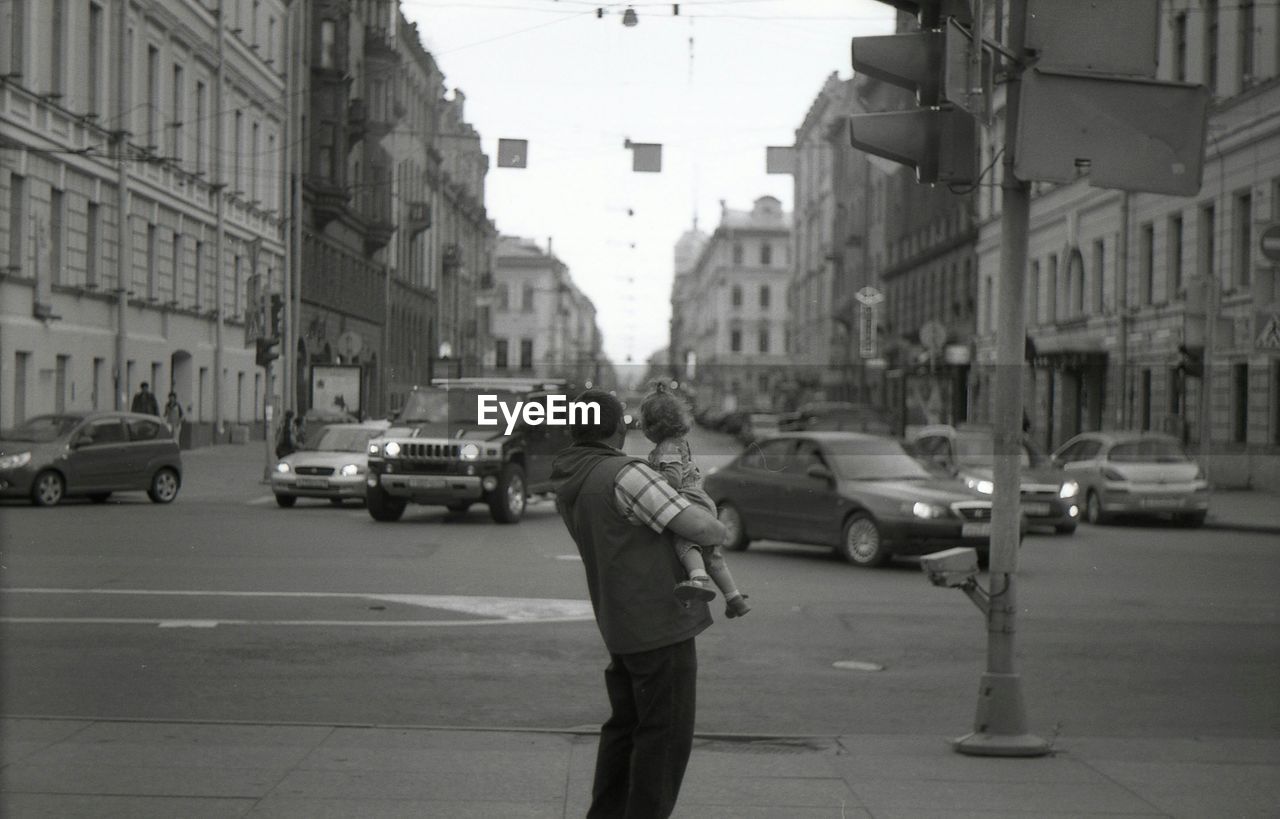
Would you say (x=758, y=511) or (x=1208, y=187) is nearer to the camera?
(x=758, y=511)

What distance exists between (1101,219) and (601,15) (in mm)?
22494

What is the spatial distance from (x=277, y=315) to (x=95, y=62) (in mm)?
13557

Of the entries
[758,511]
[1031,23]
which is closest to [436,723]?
[1031,23]

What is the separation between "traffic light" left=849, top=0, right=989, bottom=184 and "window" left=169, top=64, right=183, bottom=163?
21.6 metres

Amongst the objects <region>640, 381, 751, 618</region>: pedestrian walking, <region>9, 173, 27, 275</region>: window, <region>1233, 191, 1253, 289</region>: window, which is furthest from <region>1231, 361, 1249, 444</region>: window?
<region>640, 381, 751, 618</region>: pedestrian walking

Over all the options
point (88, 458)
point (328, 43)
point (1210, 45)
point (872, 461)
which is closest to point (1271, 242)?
point (1210, 45)

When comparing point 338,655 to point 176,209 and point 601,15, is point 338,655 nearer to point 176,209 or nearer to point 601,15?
point 601,15

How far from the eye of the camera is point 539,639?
12109 millimetres

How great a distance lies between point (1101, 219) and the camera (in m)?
33.3

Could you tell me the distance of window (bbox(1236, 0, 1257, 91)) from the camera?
77.4ft

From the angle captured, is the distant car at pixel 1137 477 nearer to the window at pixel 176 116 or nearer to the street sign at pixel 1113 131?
the window at pixel 176 116

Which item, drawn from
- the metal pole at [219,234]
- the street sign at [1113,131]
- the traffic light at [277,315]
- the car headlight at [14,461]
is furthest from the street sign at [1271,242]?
the car headlight at [14,461]

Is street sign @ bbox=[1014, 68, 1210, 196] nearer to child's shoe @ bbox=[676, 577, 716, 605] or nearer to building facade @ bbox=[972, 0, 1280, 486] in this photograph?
child's shoe @ bbox=[676, 577, 716, 605]

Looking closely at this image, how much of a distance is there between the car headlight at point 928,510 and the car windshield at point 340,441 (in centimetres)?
940
